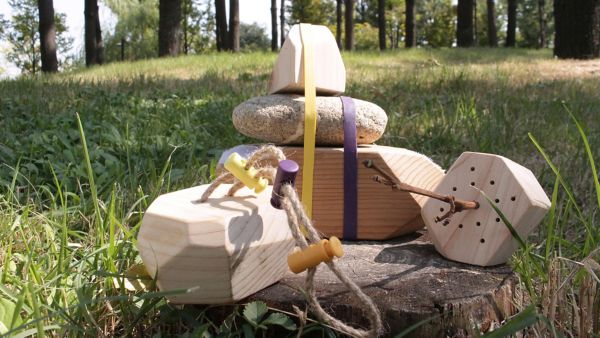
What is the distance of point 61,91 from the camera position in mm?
4660

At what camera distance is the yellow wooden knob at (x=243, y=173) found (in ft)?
3.73

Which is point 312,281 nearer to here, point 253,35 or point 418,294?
point 418,294

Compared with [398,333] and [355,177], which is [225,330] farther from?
[355,177]

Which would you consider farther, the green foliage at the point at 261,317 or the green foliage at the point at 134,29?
the green foliage at the point at 134,29

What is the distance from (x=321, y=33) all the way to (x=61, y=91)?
12.1 ft

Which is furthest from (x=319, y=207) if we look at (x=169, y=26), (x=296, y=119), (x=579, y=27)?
(x=169, y=26)

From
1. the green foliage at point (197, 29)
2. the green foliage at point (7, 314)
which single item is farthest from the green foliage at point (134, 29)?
the green foliage at point (7, 314)

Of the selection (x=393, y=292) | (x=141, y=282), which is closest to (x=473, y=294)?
(x=393, y=292)

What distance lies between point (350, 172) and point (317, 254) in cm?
56

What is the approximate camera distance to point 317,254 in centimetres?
93

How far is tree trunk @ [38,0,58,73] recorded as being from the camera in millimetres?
11633

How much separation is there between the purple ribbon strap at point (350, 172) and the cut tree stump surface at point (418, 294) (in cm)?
18

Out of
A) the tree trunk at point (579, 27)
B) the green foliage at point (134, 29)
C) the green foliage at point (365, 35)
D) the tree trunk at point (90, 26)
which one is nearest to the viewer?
the tree trunk at point (579, 27)

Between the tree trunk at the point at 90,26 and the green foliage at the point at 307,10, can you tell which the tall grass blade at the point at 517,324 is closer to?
the tree trunk at the point at 90,26
